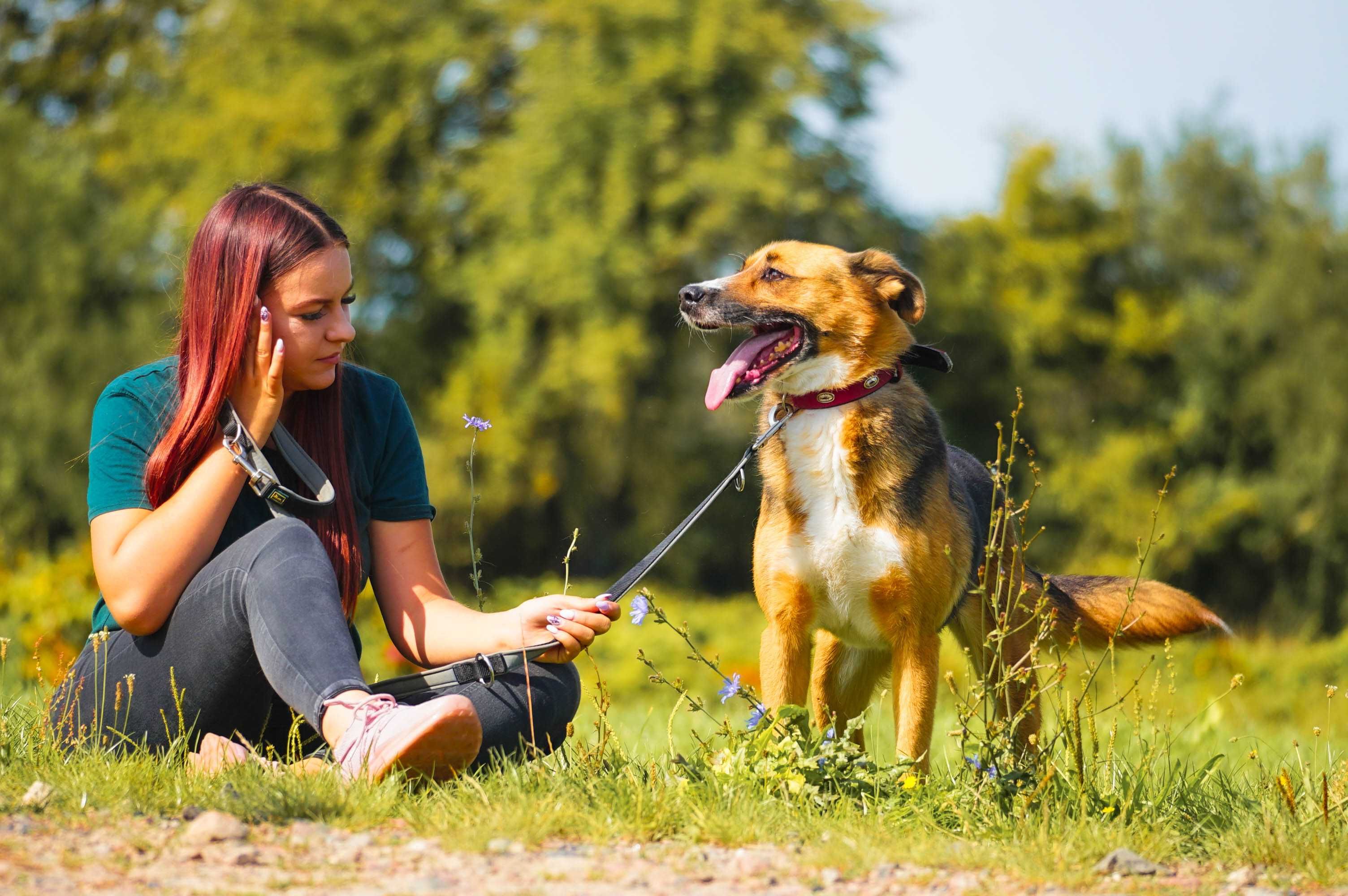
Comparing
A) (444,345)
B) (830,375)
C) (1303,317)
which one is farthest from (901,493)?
(1303,317)

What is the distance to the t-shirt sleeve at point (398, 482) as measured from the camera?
4078 millimetres

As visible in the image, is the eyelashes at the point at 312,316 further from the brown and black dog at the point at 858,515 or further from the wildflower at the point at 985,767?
the wildflower at the point at 985,767

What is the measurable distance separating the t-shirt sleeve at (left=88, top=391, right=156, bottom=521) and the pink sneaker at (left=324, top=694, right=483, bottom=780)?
35.2 inches

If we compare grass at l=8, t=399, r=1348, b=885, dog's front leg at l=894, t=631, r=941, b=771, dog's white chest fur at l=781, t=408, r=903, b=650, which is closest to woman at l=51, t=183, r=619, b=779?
grass at l=8, t=399, r=1348, b=885

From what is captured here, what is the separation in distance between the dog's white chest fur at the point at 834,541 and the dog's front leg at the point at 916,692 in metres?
0.13

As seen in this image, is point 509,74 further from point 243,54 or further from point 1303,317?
point 1303,317

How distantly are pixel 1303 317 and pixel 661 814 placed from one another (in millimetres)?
23575

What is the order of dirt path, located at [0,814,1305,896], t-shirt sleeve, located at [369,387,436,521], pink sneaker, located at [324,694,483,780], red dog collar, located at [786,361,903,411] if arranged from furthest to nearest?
red dog collar, located at [786,361,903,411]
t-shirt sleeve, located at [369,387,436,521]
pink sneaker, located at [324,694,483,780]
dirt path, located at [0,814,1305,896]

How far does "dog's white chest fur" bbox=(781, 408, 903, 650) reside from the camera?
157 inches

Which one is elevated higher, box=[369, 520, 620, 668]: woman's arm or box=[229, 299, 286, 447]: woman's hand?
box=[229, 299, 286, 447]: woman's hand

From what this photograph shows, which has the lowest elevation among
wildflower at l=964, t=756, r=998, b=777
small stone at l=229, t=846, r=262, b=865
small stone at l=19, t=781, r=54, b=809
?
wildflower at l=964, t=756, r=998, b=777

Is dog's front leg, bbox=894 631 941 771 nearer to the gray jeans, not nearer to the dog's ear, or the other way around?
the gray jeans

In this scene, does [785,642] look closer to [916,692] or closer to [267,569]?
[916,692]

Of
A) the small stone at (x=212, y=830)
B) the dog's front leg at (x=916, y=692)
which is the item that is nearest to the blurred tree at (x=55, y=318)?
the dog's front leg at (x=916, y=692)
